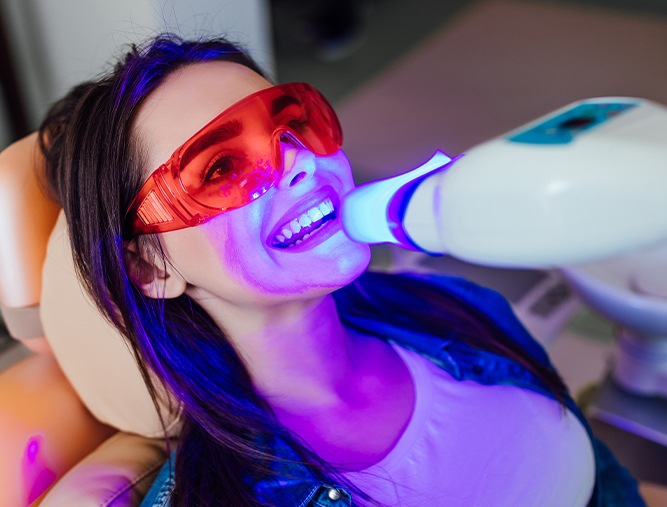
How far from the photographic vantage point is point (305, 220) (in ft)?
3.01

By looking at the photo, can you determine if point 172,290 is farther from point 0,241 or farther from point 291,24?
point 291,24

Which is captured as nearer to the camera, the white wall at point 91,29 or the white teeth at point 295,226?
the white teeth at point 295,226

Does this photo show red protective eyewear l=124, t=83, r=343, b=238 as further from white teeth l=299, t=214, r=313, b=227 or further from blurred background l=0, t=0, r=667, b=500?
blurred background l=0, t=0, r=667, b=500

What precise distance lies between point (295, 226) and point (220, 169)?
0.35 feet

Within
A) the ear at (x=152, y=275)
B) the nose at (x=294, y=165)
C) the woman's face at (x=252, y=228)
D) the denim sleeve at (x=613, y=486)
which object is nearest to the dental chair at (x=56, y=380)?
the ear at (x=152, y=275)

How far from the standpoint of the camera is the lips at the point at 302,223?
91 cm

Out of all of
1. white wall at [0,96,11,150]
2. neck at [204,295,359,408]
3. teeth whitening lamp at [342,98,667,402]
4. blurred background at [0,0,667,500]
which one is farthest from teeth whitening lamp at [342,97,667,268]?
white wall at [0,96,11,150]

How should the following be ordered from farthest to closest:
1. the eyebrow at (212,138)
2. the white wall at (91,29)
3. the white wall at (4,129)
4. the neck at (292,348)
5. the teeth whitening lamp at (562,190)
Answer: the white wall at (4,129), the white wall at (91,29), the neck at (292,348), the eyebrow at (212,138), the teeth whitening lamp at (562,190)

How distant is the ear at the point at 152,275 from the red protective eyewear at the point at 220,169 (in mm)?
61

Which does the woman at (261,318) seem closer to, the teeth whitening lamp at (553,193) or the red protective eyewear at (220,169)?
the red protective eyewear at (220,169)

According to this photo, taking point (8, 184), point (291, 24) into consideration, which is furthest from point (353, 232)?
point (291, 24)

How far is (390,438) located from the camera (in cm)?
100

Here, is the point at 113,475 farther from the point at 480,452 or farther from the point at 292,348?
the point at 480,452

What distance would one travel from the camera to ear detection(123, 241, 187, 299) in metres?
0.95
